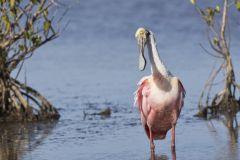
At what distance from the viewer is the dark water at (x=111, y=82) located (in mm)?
12078

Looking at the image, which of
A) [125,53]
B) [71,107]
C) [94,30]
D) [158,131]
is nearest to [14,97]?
[71,107]

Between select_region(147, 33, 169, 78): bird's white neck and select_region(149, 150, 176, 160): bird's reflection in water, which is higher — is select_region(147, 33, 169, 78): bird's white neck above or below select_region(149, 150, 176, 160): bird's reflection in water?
above

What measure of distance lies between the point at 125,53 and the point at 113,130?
7.17 meters

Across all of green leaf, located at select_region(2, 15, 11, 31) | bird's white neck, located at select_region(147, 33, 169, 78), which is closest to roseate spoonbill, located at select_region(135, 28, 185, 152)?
bird's white neck, located at select_region(147, 33, 169, 78)

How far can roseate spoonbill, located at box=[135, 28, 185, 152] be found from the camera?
35.2ft

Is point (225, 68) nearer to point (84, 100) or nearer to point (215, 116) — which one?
point (215, 116)

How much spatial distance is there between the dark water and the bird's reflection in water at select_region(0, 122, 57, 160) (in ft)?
0.04

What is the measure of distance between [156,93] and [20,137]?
305 centimetres

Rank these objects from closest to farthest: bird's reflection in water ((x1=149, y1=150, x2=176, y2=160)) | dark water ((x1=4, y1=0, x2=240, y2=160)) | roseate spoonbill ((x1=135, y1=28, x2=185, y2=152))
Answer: roseate spoonbill ((x1=135, y1=28, x2=185, y2=152)), bird's reflection in water ((x1=149, y1=150, x2=176, y2=160)), dark water ((x1=4, y1=0, x2=240, y2=160))

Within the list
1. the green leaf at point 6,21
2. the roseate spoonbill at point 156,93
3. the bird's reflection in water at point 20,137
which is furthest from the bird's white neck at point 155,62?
the green leaf at point 6,21

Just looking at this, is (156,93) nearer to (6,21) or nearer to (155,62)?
(155,62)

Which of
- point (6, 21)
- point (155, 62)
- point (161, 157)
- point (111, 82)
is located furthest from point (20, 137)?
point (111, 82)

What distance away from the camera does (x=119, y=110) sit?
15336 mm

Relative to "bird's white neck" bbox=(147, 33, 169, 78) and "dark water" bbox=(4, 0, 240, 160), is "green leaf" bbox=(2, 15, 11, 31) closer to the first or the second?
"dark water" bbox=(4, 0, 240, 160)
